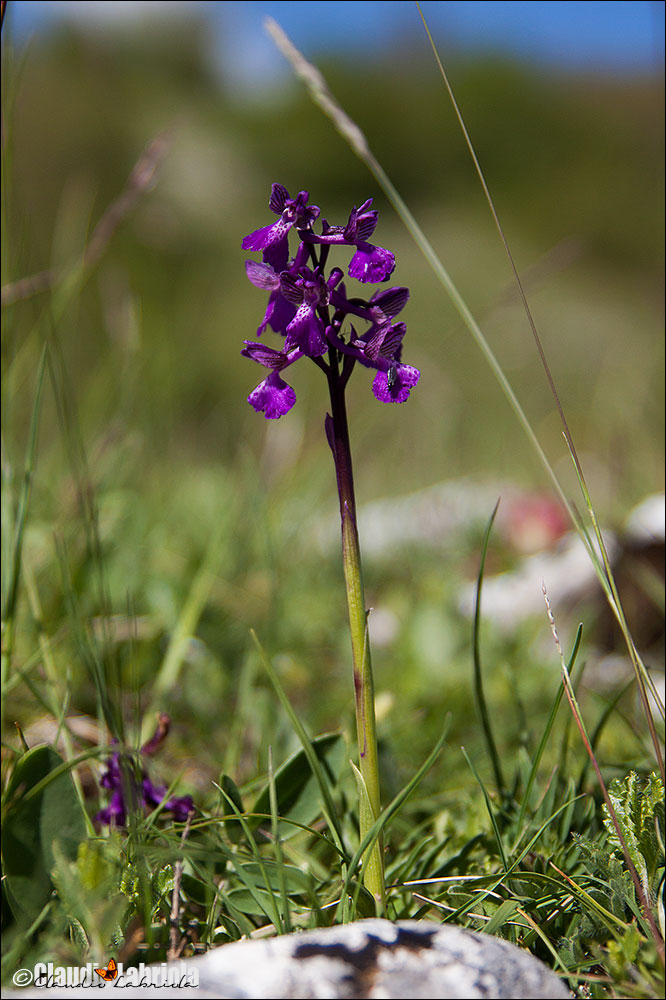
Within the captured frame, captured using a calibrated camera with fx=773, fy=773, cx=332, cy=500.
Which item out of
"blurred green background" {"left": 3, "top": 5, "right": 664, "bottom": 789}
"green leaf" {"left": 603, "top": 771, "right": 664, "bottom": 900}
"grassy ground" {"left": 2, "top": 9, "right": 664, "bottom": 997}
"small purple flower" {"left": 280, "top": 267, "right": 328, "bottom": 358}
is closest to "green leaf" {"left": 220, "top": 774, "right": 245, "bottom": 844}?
"grassy ground" {"left": 2, "top": 9, "right": 664, "bottom": 997}

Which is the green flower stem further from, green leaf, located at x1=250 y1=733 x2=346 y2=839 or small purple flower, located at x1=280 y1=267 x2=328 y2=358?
green leaf, located at x1=250 y1=733 x2=346 y2=839

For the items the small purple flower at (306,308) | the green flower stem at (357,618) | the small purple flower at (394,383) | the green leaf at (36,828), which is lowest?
the green leaf at (36,828)

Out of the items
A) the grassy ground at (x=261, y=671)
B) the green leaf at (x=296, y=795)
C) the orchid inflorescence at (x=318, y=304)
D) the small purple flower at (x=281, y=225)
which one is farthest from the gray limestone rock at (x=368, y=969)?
the small purple flower at (x=281, y=225)

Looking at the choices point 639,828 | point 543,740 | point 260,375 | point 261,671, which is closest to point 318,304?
point 543,740

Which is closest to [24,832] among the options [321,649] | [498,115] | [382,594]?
[321,649]

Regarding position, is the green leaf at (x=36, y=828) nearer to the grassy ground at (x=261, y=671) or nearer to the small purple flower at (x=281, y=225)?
the grassy ground at (x=261, y=671)

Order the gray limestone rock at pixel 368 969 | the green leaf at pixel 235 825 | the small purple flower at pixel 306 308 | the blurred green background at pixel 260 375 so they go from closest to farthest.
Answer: the gray limestone rock at pixel 368 969, the small purple flower at pixel 306 308, the green leaf at pixel 235 825, the blurred green background at pixel 260 375

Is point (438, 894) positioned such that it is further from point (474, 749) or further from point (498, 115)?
point (498, 115)

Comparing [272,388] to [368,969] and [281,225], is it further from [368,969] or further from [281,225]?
[368,969]
